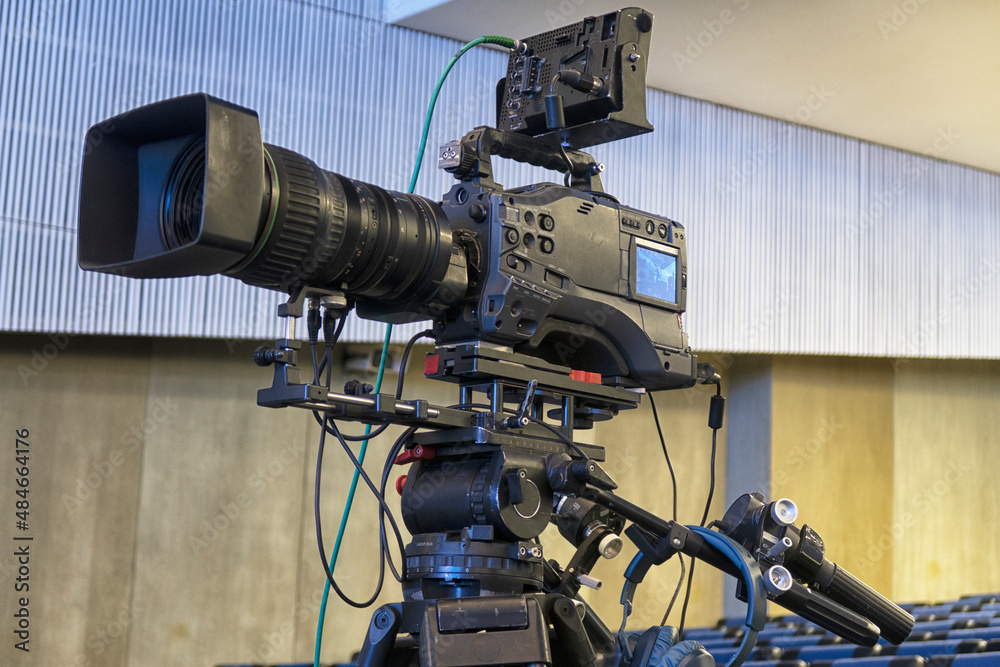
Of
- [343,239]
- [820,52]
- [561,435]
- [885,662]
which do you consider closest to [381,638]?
[561,435]

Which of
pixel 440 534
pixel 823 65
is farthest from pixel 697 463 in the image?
pixel 440 534

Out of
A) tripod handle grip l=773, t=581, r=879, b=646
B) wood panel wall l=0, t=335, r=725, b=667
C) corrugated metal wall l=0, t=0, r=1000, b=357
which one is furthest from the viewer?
wood panel wall l=0, t=335, r=725, b=667

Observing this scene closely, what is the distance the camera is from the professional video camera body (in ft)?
4.60

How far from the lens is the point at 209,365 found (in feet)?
13.1

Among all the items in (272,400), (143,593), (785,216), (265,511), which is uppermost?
(785,216)

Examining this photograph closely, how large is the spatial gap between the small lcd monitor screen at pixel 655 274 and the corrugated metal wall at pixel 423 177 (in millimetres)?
1994

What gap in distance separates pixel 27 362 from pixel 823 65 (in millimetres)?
3298

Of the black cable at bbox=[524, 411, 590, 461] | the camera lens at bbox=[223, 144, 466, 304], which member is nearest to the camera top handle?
the camera lens at bbox=[223, 144, 466, 304]

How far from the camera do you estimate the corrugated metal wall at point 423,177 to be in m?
3.27

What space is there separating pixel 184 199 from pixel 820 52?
3.23 m

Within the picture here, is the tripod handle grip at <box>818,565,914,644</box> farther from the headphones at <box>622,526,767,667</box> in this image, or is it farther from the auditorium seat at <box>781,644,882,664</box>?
the auditorium seat at <box>781,644,882,664</box>

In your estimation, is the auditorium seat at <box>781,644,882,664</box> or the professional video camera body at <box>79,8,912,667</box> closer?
the professional video camera body at <box>79,8,912,667</box>

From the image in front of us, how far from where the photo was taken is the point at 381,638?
4.75ft

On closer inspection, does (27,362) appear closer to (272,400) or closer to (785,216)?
(272,400)
